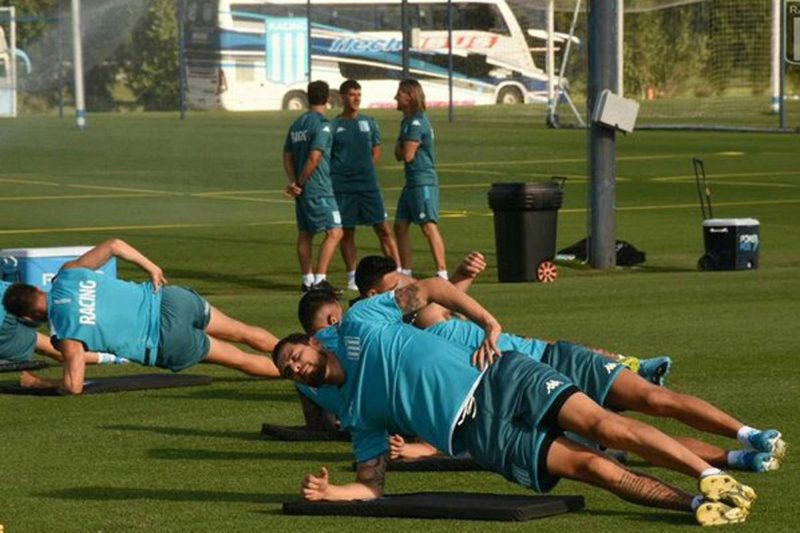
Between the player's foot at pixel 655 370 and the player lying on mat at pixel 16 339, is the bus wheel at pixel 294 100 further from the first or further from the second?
the player's foot at pixel 655 370

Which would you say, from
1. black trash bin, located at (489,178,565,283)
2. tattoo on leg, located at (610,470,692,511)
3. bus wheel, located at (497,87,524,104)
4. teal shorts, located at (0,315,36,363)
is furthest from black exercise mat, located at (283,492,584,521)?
bus wheel, located at (497,87,524,104)

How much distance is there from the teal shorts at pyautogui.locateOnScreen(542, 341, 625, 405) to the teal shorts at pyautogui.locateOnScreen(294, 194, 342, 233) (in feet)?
37.7

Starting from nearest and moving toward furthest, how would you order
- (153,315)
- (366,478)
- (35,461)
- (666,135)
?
(366,478) → (35,461) → (153,315) → (666,135)

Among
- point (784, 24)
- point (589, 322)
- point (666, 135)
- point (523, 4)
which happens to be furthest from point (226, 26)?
point (589, 322)

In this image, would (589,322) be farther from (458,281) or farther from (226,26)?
(226,26)

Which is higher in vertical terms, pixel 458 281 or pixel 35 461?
pixel 458 281

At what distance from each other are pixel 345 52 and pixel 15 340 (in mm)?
53276

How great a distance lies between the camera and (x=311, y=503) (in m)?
9.94

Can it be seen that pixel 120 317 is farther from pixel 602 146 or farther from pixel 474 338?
pixel 602 146

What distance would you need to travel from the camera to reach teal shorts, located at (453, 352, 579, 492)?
30.3 feet

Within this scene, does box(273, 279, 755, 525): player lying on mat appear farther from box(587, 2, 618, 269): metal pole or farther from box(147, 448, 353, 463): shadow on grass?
box(587, 2, 618, 269): metal pole

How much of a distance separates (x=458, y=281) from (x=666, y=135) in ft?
143

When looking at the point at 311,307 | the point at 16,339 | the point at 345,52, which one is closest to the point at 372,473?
the point at 311,307

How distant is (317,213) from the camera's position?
21.8m
